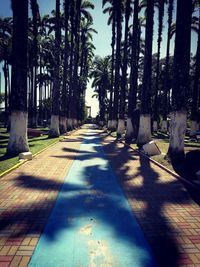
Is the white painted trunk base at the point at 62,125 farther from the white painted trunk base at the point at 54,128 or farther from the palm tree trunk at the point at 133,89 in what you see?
the palm tree trunk at the point at 133,89

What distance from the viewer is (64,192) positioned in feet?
26.0

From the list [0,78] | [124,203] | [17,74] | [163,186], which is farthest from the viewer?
[0,78]

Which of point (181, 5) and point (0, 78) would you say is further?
point (0, 78)

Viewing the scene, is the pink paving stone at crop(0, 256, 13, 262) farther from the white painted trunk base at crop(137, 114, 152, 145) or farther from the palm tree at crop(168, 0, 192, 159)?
the white painted trunk base at crop(137, 114, 152, 145)

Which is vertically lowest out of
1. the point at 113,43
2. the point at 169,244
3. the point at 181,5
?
the point at 169,244

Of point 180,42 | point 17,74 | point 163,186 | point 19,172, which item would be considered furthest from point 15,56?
point 163,186

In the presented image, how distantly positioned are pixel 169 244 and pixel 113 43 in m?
40.4

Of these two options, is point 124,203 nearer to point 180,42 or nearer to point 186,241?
point 186,241

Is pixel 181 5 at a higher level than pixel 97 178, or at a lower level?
higher

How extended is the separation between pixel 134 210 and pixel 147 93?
45.3ft

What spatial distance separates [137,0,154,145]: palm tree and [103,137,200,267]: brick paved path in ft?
25.8

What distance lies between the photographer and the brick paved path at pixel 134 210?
181 inches

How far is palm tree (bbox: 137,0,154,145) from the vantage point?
18812 millimetres

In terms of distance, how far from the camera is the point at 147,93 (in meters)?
19.3
